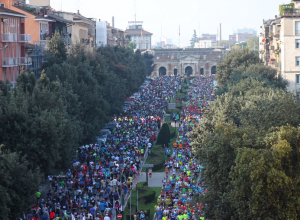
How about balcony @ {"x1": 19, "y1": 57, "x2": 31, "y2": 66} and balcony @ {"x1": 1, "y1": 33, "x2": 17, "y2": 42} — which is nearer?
balcony @ {"x1": 1, "y1": 33, "x2": 17, "y2": 42}

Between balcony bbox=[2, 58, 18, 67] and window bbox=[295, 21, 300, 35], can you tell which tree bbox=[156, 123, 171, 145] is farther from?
window bbox=[295, 21, 300, 35]

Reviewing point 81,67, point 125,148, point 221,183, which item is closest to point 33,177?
point 221,183

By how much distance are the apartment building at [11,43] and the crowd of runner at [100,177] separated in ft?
23.6

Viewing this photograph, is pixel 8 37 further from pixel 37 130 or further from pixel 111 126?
pixel 111 126

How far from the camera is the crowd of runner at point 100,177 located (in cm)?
3047

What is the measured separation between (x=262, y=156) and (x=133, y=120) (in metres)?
40.0

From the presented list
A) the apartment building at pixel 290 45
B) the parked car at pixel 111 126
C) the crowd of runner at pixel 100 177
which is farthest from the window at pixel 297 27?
the parked car at pixel 111 126

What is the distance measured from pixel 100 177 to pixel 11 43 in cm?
1249

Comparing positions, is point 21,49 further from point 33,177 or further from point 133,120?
point 33,177

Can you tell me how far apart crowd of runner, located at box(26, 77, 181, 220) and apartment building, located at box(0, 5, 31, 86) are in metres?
7.20

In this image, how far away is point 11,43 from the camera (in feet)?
143

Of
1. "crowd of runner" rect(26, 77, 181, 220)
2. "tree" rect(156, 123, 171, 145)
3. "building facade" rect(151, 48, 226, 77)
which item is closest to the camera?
"crowd of runner" rect(26, 77, 181, 220)

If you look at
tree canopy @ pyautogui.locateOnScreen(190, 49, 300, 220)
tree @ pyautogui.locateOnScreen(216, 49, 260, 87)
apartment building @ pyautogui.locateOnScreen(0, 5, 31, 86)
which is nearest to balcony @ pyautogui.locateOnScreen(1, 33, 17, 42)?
apartment building @ pyautogui.locateOnScreen(0, 5, 31, 86)

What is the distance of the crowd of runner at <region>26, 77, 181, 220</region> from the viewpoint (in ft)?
100.0
